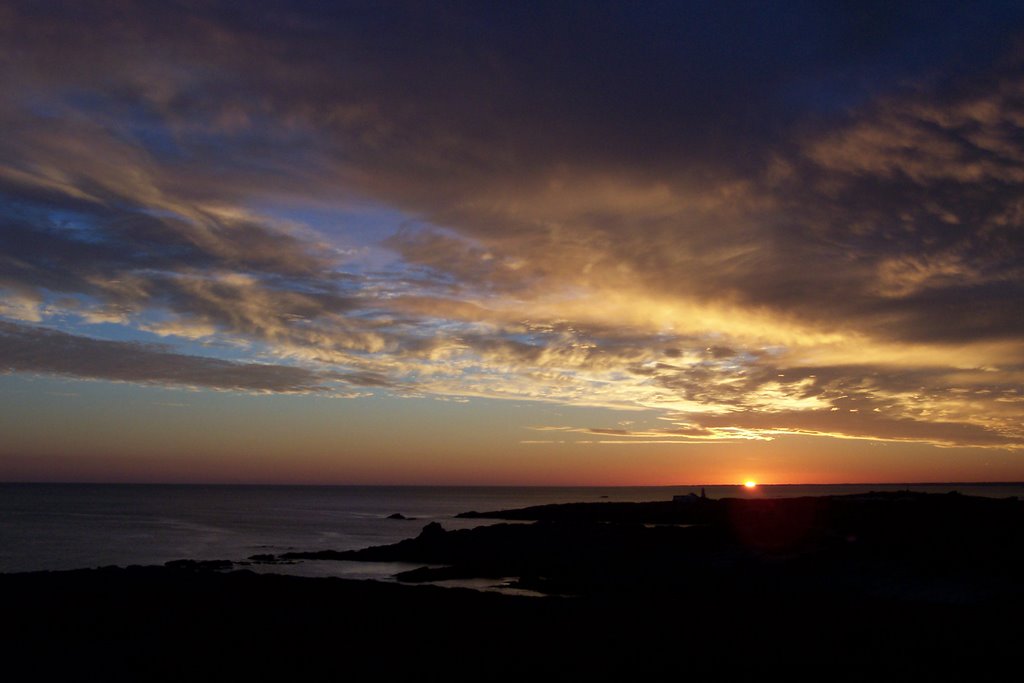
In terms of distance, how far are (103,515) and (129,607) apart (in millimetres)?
109148

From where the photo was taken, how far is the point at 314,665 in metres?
19.8

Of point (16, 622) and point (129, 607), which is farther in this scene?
point (129, 607)

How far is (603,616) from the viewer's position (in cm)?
2670

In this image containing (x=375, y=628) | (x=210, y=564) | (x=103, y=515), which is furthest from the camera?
(x=103, y=515)

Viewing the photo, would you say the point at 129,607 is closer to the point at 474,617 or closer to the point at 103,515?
the point at 474,617

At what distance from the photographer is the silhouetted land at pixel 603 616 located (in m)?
20.1

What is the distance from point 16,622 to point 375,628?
11.9 meters

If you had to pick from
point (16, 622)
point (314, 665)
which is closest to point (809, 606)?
point (314, 665)

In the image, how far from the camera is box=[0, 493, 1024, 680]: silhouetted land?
20.1m

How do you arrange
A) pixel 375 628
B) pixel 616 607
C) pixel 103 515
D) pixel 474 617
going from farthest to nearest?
pixel 103 515
pixel 616 607
pixel 474 617
pixel 375 628

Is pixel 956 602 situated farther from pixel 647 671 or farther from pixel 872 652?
pixel 647 671

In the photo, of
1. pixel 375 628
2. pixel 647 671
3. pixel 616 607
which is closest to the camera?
pixel 647 671

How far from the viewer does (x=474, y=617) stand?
85.9 ft

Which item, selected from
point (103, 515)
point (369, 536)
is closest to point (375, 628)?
point (369, 536)
